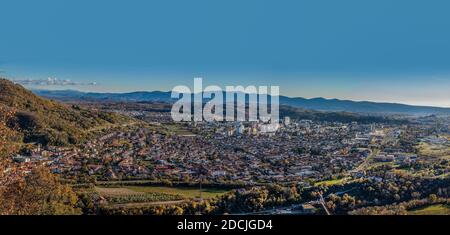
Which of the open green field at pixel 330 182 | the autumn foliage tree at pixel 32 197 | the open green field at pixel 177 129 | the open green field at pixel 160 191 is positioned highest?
the autumn foliage tree at pixel 32 197

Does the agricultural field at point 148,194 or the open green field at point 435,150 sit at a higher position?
the open green field at point 435,150

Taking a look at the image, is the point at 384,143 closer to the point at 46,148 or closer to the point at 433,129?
the point at 433,129

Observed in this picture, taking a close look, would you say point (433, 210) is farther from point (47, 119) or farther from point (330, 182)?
point (47, 119)

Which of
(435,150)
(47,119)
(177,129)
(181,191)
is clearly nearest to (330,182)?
(181,191)

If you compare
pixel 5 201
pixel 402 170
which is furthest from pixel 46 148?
pixel 5 201

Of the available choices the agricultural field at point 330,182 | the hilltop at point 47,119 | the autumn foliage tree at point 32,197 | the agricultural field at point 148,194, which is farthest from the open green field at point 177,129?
the autumn foliage tree at point 32,197

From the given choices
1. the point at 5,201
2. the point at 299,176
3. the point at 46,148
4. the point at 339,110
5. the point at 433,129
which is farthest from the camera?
the point at 339,110

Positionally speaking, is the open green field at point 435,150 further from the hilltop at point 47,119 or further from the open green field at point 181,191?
the hilltop at point 47,119
